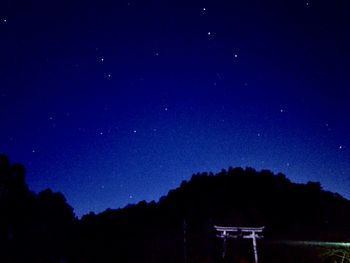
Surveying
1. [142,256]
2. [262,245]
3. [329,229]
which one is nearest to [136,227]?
[142,256]

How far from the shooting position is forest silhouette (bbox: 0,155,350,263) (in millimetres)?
24156

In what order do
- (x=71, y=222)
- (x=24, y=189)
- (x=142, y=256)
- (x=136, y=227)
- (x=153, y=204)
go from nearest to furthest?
(x=142, y=256) → (x=24, y=189) → (x=136, y=227) → (x=71, y=222) → (x=153, y=204)

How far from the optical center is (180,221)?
3262cm

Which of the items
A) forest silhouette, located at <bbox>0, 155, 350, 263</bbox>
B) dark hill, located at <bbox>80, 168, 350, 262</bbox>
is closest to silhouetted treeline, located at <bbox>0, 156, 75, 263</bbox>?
forest silhouette, located at <bbox>0, 155, 350, 263</bbox>

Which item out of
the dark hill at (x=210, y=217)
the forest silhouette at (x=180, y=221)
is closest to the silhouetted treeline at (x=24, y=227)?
the forest silhouette at (x=180, y=221)

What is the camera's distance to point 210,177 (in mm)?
38406

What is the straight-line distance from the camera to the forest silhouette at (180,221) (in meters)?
24.2

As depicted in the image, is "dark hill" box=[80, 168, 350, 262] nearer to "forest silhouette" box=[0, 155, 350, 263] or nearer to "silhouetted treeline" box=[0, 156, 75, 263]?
"forest silhouette" box=[0, 155, 350, 263]

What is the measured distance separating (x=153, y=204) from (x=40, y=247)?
42.1ft

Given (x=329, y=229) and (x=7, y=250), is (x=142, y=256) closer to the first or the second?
(x=7, y=250)

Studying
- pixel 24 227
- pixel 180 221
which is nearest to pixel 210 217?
pixel 180 221

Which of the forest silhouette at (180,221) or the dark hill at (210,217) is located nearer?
the forest silhouette at (180,221)

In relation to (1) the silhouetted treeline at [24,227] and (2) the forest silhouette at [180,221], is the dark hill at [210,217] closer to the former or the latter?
(2) the forest silhouette at [180,221]

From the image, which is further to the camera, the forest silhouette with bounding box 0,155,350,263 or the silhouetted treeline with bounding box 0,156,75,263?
the silhouetted treeline with bounding box 0,156,75,263
